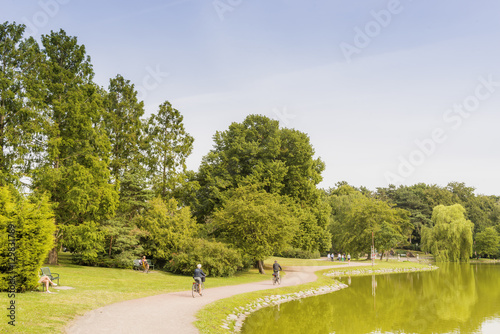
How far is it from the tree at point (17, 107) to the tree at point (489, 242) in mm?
76214

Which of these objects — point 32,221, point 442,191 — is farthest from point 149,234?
point 442,191

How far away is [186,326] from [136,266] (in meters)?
18.1

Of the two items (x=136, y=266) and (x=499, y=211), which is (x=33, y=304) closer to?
(x=136, y=266)

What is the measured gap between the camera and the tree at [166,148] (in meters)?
37.9

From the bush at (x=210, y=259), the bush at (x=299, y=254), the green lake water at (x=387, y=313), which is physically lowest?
the green lake water at (x=387, y=313)

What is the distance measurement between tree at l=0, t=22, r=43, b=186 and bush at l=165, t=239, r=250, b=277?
12.0 metres

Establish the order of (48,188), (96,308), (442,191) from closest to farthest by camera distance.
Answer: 1. (96,308)
2. (48,188)
3. (442,191)

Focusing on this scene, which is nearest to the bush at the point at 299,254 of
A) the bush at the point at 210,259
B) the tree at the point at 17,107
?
the bush at the point at 210,259

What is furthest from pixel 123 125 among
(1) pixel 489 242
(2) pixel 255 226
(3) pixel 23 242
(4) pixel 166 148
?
(1) pixel 489 242

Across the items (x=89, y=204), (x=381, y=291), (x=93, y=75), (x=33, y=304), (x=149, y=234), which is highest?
(x=93, y=75)

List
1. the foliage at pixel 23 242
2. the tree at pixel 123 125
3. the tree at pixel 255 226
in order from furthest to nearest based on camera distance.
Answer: the tree at pixel 123 125 → the tree at pixel 255 226 → the foliage at pixel 23 242

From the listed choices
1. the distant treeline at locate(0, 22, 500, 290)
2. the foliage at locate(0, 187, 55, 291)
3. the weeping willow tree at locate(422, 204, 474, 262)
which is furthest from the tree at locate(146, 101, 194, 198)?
the weeping willow tree at locate(422, 204, 474, 262)

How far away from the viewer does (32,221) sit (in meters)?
14.4

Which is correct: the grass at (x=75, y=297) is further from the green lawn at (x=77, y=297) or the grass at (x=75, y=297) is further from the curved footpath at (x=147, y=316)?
the curved footpath at (x=147, y=316)
